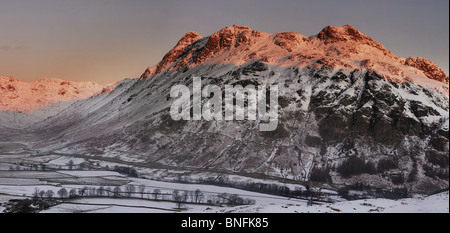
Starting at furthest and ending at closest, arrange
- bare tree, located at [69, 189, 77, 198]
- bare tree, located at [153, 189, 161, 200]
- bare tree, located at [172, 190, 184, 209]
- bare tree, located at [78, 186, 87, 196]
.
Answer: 1. bare tree, located at [153, 189, 161, 200]
2. bare tree, located at [78, 186, 87, 196]
3. bare tree, located at [69, 189, 77, 198]
4. bare tree, located at [172, 190, 184, 209]

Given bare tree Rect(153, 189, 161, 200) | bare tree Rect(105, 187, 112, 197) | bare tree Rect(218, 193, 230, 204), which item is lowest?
bare tree Rect(218, 193, 230, 204)

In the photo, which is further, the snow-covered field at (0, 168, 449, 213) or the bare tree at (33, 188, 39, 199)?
the bare tree at (33, 188, 39, 199)

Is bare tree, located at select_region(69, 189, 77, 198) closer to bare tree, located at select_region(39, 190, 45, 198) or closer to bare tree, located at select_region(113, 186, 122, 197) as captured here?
bare tree, located at select_region(39, 190, 45, 198)

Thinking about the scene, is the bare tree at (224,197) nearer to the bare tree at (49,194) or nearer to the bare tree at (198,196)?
the bare tree at (198,196)

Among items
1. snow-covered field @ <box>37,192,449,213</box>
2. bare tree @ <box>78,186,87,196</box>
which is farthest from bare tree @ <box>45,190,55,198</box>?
snow-covered field @ <box>37,192,449,213</box>

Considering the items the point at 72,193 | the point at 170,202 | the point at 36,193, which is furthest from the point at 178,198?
the point at 36,193

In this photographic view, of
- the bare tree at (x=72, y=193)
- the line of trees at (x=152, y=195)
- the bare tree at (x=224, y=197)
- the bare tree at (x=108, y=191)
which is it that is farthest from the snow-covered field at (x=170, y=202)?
the bare tree at (x=108, y=191)

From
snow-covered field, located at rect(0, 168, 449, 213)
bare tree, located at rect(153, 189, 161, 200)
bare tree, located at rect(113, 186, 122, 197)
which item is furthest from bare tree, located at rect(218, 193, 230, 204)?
bare tree, located at rect(113, 186, 122, 197)

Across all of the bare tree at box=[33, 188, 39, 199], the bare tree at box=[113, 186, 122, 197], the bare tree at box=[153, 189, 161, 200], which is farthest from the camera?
the bare tree at box=[153, 189, 161, 200]

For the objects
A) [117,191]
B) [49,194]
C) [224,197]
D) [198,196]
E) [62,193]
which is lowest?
[224,197]

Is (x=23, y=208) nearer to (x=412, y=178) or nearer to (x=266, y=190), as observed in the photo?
(x=266, y=190)

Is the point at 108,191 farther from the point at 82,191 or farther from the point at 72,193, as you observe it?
the point at 72,193

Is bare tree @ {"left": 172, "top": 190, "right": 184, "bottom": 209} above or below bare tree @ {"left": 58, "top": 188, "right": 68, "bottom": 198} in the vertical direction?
below
